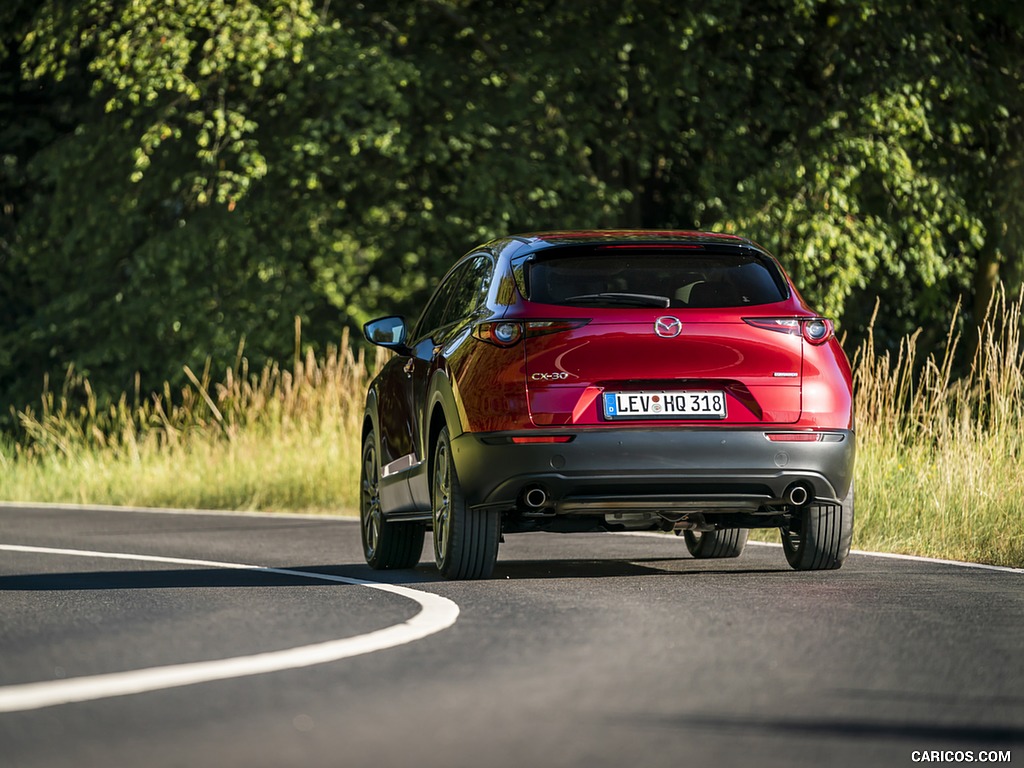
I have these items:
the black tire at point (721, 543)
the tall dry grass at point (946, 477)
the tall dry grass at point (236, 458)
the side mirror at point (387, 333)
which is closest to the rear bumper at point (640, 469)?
the side mirror at point (387, 333)

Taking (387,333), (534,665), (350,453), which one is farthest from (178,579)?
(350,453)

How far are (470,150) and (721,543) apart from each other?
12.9 metres

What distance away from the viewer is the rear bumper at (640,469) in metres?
9.73

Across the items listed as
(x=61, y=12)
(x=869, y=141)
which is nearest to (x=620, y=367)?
(x=869, y=141)

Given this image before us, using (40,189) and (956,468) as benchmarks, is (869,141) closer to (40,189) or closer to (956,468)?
(956,468)

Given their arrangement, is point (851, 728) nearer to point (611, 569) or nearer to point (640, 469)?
point (640, 469)

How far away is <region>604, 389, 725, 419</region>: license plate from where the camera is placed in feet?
32.1

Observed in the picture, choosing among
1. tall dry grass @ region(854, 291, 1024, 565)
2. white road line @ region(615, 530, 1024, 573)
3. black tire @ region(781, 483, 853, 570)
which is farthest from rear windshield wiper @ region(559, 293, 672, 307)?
tall dry grass @ region(854, 291, 1024, 565)

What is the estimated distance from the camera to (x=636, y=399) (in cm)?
981

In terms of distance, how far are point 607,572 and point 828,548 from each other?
126 cm

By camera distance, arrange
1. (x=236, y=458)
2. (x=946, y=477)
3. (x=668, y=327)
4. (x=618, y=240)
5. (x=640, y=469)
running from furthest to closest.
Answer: (x=236, y=458) < (x=946, y=477) < (x=618, y=240) < (x=668, y=327) < (x=640, y=469)

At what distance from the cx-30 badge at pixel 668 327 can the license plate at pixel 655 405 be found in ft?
0.91

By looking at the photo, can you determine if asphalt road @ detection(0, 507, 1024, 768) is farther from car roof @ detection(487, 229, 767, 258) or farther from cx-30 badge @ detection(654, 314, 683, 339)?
car roof @ detection(487, 229, 767, 258)

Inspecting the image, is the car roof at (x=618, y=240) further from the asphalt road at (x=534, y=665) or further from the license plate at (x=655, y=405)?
the asphalt road at (x=534, y=665)
